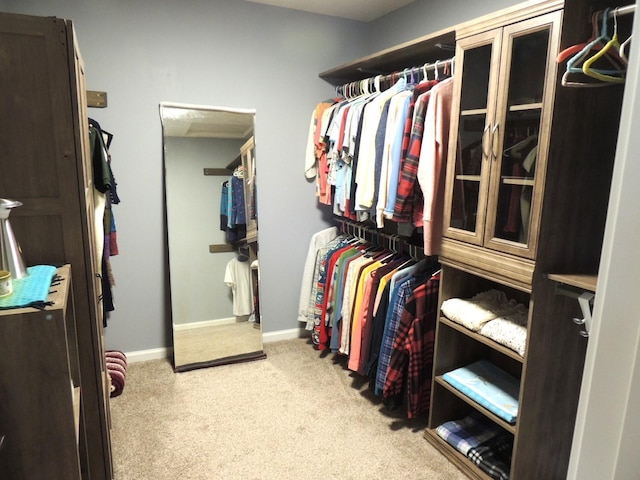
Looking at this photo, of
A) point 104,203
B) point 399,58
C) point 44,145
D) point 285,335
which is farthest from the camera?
point 285,335

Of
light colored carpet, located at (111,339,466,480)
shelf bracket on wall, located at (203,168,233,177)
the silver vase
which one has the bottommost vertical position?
light colored carpet, located at (111,339,466,480)

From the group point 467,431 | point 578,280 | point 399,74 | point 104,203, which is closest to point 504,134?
point 578,280

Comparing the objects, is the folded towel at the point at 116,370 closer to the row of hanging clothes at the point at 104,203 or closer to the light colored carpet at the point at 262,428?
the light colored carpet at the point at 262,428

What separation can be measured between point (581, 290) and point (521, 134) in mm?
606

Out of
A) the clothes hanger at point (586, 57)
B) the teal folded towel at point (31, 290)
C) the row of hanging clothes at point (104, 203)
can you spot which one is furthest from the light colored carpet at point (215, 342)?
the clothes hanger at point (586, 57)

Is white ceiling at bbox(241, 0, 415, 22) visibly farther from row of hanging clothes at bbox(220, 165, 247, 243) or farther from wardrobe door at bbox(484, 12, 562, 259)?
wardrobe door at bbox(484, 12, 562, 259)

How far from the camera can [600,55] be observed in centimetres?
121

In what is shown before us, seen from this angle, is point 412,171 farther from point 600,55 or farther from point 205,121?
point 205,121

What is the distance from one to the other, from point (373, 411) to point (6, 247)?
194 centimetres

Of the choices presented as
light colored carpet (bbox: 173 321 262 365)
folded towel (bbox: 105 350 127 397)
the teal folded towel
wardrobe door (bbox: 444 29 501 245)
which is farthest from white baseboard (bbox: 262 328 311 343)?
the teal folded towel

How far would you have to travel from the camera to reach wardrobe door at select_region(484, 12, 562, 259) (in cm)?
147

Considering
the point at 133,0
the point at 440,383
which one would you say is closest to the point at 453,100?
the point at 440,383

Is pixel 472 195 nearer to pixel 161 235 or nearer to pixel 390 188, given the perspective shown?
pixel 390 188

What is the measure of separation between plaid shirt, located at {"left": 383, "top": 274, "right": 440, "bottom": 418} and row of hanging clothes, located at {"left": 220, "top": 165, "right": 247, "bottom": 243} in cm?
140
